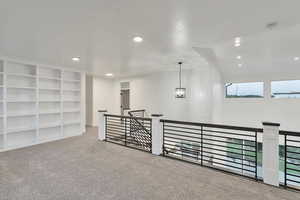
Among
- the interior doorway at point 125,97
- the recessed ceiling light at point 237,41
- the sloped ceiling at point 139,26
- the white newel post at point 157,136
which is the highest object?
the recessed ceiling light at point 237,41

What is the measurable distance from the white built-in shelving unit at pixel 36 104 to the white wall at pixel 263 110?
5.52 m

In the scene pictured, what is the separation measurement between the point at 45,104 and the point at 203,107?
18.8ft

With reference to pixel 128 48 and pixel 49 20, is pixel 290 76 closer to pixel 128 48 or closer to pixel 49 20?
pixel 128 48

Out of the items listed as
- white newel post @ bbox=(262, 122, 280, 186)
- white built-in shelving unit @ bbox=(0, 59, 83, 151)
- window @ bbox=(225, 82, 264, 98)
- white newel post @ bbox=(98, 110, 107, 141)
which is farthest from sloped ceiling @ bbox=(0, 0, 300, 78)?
window @ bbox=(225, 82, 264, 98)

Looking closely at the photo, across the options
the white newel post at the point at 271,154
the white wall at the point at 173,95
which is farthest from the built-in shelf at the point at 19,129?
the white newel post at the point at 271,154

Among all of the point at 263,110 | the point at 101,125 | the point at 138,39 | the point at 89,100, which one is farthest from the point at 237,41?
the point at 89,100

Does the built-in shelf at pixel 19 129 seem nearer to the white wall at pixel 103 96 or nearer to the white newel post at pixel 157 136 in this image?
the white wall at pixel 103 96

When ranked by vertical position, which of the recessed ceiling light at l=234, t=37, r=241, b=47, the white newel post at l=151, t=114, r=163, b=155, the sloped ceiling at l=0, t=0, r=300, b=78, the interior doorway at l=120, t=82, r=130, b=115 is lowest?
Result: the white newel post at l=151, t=114, r=163, b=155

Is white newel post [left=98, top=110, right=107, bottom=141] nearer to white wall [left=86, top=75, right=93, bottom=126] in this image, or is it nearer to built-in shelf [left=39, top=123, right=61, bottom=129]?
built-in shelf [left=39, top=123, right=61, bottom=129]

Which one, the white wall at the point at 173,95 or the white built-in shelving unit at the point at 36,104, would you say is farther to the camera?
the white wall at the point at 173,95

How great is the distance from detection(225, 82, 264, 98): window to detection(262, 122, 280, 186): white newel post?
15.6 ft

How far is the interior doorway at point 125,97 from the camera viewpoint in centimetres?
835

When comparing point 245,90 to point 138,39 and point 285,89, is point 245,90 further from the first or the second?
point 138,39

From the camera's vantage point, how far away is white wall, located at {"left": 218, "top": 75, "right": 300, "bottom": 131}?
233 inches
